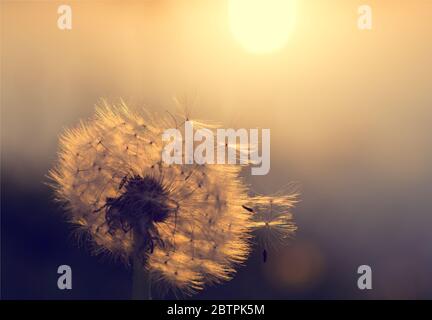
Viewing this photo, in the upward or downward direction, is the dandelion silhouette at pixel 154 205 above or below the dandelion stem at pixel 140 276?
above

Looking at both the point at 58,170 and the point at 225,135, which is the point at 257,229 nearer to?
the point at 225,135

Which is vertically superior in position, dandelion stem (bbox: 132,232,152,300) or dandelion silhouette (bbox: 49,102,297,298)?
dandelion silhouette (bbox: 49,102,297,298)

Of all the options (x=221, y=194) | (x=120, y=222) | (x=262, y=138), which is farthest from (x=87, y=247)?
(x=262, y=138)

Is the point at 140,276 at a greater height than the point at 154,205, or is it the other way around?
the point at 154,205
